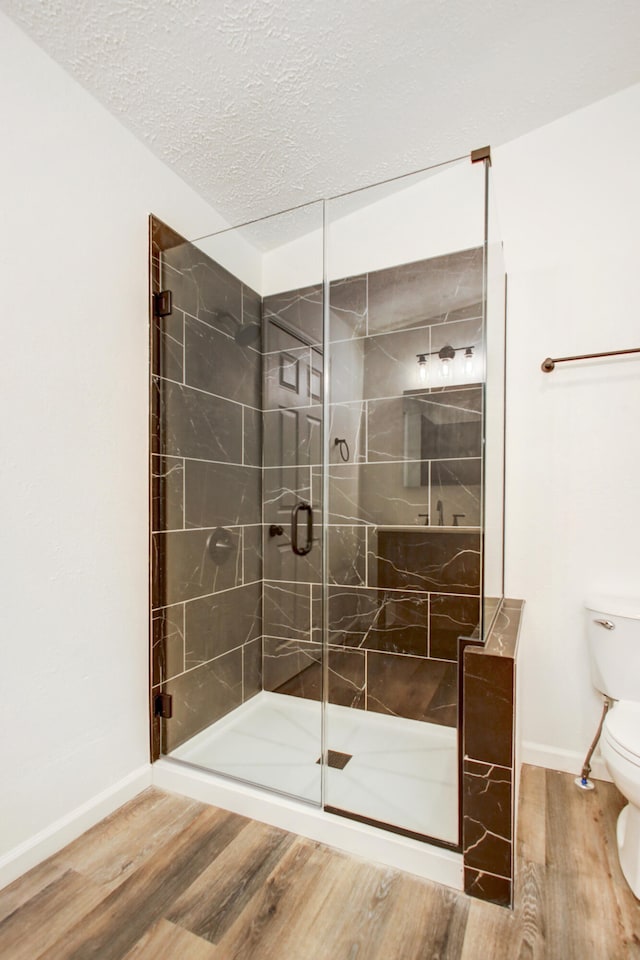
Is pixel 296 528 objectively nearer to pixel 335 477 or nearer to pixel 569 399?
pixel 335 477

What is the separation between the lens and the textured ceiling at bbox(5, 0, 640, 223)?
1.53 metres

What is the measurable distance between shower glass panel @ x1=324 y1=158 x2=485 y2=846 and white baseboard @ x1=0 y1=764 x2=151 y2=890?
0.76 metres

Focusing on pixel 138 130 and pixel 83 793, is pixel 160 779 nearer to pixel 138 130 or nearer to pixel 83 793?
pixel 83 793

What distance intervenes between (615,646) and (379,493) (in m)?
1.11

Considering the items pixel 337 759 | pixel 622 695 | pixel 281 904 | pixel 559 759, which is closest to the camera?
pixel 281 904

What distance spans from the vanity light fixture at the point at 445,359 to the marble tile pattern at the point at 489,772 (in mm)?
1230

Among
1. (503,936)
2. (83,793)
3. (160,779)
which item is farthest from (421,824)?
(83,793)

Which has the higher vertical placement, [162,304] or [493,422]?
[162,304]

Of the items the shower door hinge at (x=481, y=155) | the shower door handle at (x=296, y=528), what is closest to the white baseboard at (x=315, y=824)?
the shower door handle at (x=296, y=528)

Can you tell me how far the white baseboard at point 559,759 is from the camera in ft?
6.66

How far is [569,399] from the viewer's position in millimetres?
2109

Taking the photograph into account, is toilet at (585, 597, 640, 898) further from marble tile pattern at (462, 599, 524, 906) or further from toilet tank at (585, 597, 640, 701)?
marble tile pattern at (462, 599, 524, 906)

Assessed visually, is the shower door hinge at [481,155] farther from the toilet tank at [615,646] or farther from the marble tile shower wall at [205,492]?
the toilet tank at [615,646]

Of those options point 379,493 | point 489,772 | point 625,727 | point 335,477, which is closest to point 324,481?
point 335,477
